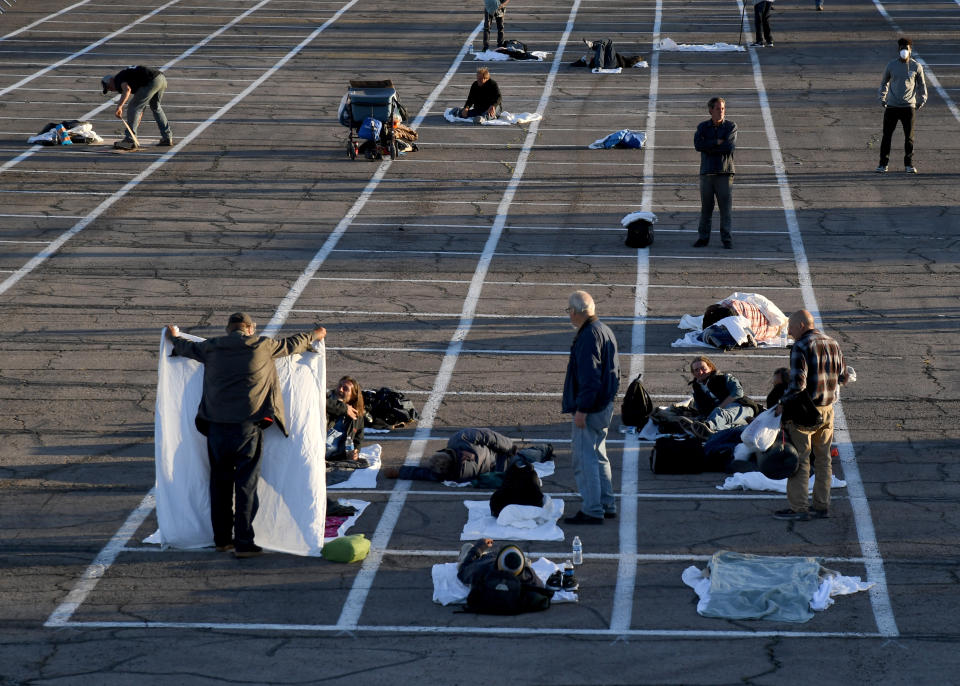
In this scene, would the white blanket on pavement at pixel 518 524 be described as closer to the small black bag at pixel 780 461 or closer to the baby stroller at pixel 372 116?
the small black bag at pixel 780 461

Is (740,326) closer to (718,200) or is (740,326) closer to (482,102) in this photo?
(718,200)

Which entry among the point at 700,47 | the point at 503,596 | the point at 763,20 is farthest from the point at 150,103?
the point at 503,596

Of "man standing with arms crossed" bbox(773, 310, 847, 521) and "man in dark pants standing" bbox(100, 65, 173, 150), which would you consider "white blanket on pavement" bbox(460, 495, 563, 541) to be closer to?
"man standing with arms crossed" bbox(773, 310, 847, 521)

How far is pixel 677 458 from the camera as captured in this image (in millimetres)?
11852

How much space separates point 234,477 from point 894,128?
15737 millimetres

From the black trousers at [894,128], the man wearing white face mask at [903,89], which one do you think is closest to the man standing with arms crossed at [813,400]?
the man wearing white face mask at [903,89]

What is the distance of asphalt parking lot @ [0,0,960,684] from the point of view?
353 inches

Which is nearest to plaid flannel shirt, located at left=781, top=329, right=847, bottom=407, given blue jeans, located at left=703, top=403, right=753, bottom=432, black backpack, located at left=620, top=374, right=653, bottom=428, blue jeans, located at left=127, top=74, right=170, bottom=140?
blue jeans, located at left=703, top=403, right=753, bottom=432

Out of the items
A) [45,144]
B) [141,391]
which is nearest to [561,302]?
[141,391]

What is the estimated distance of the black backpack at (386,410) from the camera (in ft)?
42.7

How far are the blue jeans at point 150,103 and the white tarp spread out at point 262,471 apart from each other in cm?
1486

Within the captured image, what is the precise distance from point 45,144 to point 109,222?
218 inches

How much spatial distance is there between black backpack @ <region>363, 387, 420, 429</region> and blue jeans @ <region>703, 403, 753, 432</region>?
2887 mm

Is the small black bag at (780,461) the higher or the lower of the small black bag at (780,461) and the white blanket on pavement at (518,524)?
the higher
